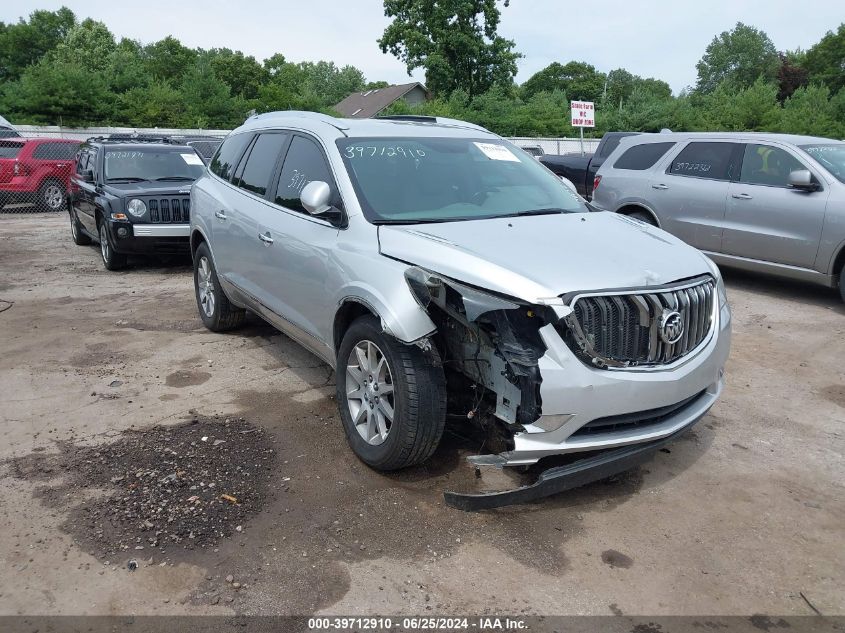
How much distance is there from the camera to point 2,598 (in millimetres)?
2920

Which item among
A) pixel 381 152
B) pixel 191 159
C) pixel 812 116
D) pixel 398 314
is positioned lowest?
pixel 398 314

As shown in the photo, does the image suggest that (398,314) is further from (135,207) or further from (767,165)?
(135,207)

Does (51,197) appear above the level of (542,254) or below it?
below

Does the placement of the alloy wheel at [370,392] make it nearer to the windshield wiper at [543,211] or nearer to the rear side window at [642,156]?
the windshield wiper at [543,211]

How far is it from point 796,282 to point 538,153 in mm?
7652

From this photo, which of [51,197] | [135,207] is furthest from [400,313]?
[51,197]

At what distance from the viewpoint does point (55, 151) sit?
16.5 m

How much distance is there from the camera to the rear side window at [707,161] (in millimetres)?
8492

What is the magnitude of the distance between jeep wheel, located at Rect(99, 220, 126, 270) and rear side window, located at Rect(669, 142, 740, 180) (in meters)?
7.35

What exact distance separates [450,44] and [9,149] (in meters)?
33.7

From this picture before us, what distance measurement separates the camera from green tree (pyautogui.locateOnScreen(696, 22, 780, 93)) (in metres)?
82.6

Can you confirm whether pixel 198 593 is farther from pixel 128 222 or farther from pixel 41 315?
pixel 128 222

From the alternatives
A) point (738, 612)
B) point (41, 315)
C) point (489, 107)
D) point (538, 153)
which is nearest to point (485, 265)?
point (738, 612)

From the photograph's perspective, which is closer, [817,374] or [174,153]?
[817,374]
